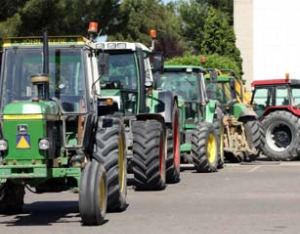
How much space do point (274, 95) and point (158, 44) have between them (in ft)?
147

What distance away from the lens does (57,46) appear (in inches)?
471

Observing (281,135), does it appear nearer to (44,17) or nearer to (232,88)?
(232,88)

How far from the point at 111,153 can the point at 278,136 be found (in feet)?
44.7

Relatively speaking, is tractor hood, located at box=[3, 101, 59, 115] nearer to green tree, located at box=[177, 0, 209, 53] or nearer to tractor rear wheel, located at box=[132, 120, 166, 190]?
tractor rear wheel, located at box=[132, 120, 166, 190]

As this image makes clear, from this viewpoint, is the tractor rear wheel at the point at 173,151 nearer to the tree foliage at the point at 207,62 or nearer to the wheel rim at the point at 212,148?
the wheel rim at the point at 212,148

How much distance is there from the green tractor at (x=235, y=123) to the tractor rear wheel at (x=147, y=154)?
8.07 meters

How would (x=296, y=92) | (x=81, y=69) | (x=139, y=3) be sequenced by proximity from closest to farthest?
(x=81, y=69) → (x=296, y=92) → (x=139, y=3)

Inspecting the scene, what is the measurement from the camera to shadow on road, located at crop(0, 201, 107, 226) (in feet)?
37.1

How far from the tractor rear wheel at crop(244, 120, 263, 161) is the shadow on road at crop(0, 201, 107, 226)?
423 inches

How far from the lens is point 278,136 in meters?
24.6

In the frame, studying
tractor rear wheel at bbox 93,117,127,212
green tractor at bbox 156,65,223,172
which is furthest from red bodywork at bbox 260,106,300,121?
tractor rear wheel at bbox 93,117,127,212

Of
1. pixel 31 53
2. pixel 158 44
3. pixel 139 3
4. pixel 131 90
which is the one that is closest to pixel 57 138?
pixel 31 53

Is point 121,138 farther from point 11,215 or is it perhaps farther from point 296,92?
point 296,92

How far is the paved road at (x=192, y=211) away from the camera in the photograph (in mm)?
10625
